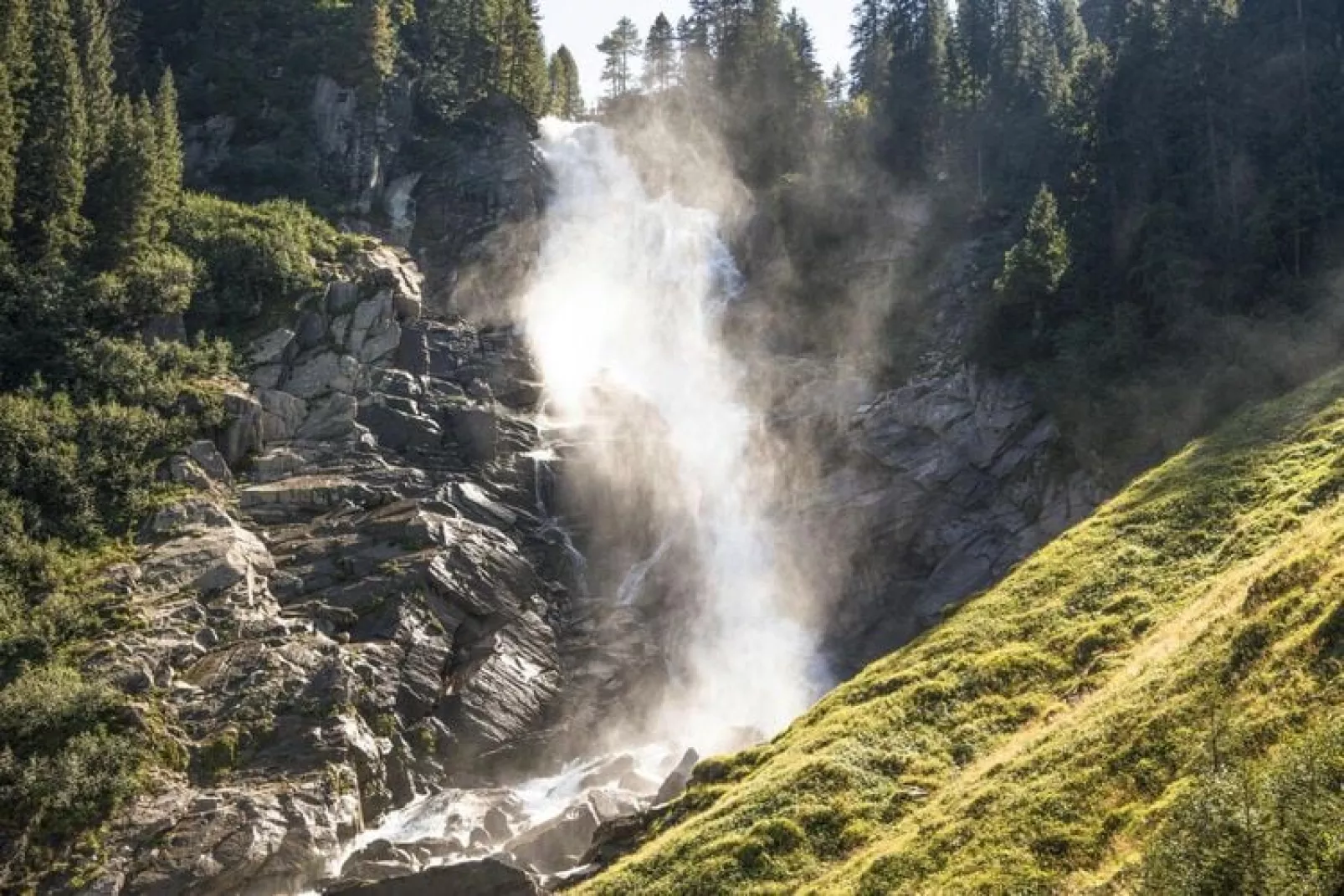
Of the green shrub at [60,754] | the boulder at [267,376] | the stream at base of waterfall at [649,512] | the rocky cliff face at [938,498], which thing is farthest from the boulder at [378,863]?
the boulder at [267,376]

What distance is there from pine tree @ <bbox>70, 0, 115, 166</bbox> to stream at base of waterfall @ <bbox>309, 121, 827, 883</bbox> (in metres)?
25.6

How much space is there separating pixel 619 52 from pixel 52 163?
74.7m

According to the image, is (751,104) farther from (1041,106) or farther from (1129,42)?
(1129,42)

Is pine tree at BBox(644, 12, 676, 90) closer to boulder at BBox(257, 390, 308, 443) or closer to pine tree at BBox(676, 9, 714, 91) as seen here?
pine tree at BBox(676, 9, 714, 91)

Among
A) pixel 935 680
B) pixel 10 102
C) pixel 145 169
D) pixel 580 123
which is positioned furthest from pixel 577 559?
pixel 580 123

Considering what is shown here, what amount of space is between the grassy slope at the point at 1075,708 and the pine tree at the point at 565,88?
2811 inches

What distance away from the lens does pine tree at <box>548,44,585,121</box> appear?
326 feet

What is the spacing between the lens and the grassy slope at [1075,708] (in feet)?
68.1

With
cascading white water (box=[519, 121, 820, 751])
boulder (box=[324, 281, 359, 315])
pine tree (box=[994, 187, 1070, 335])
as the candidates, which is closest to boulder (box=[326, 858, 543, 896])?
cascading white water (box=[519, 121, 820, 751])

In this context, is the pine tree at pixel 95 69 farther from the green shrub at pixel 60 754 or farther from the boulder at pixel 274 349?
the green shrub at pixel 60 754

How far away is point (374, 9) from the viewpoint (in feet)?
251

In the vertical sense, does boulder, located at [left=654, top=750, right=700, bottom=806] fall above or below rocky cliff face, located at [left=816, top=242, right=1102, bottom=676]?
below

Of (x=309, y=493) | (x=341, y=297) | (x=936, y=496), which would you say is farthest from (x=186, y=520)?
(x=936, y=496)

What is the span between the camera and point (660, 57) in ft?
350
